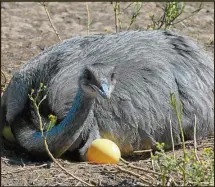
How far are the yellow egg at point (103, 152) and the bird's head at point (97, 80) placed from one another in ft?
1.38

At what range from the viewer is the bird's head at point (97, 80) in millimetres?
5047

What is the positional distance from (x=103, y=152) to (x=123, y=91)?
1.93 ft

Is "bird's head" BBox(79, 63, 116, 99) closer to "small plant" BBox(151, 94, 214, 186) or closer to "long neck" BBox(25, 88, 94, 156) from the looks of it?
"long neck" BBox(25, 88, 94, 156)

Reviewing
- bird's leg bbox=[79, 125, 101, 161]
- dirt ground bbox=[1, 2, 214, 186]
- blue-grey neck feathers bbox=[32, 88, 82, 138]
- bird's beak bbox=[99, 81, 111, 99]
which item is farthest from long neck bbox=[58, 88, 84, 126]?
dirt ground bbox=[1, 2, 214, 186]

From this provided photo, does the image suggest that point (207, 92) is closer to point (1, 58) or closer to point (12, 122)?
point (12, 122)

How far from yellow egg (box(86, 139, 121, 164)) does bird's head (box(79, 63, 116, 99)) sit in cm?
42

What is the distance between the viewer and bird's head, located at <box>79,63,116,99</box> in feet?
16.6

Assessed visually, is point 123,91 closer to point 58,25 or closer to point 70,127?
point 70,127

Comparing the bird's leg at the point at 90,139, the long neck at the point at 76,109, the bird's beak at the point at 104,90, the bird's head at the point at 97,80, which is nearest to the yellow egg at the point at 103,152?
the bird's leg at the point at 90,139

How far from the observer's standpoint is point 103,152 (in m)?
5.42

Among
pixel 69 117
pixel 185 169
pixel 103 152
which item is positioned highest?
pixel 69 117

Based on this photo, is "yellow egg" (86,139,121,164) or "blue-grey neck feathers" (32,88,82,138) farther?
"yellow egg" (86,139,121,164)

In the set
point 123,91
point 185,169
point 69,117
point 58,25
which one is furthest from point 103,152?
point 58,25

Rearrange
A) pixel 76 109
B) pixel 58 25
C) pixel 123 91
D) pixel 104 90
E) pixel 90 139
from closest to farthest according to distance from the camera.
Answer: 1. pixel 104 90
2. pixel 76 109
3. pixel 90 139
4. pixel 123 91
5. pixel 58 25
